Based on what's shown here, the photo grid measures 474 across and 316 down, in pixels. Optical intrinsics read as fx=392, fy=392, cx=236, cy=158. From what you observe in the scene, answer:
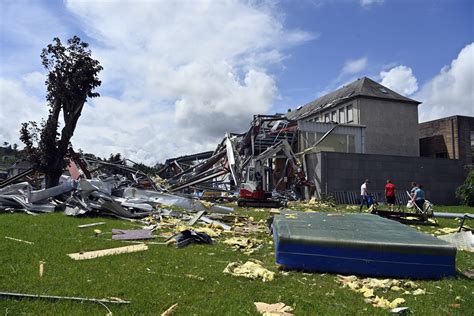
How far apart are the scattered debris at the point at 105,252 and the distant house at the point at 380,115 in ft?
98.4

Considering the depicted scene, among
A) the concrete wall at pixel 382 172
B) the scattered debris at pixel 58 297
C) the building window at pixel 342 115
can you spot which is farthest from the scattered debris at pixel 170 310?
the building window at pixel 342 115

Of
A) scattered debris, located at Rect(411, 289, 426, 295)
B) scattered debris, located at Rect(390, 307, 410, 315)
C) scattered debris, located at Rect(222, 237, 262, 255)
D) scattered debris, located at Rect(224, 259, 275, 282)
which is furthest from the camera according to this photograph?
scattered debris, located at Rect(222, 237, 262, 255)

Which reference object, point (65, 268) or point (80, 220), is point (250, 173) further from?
point (65, 268)

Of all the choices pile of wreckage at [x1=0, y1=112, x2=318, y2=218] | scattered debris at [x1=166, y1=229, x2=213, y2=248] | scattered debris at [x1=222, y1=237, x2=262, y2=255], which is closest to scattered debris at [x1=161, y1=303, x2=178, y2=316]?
scattered debris at [x1=222, y1=237, x2=262, y2=255]

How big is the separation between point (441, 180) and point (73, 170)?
80.9 ft

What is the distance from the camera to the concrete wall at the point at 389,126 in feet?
116

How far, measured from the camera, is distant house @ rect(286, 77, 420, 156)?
116 ft

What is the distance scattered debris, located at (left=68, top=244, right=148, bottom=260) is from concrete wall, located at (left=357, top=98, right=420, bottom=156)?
1209 inches

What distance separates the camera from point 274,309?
439 centimetres

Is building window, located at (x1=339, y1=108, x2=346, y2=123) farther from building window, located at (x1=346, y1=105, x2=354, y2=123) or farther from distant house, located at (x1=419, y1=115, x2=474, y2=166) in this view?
distant house, located at (x1=419, y1=115, x2=474, y2=166)

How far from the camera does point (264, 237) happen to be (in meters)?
9.86

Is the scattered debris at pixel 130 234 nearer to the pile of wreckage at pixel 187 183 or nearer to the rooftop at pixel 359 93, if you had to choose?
the pile of wreckage at pixel 187 183

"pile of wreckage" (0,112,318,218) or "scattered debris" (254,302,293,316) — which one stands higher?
"pile of wreckage" (0,112,318,218)

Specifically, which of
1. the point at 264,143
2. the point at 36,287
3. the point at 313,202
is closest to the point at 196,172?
the point at 264,143
